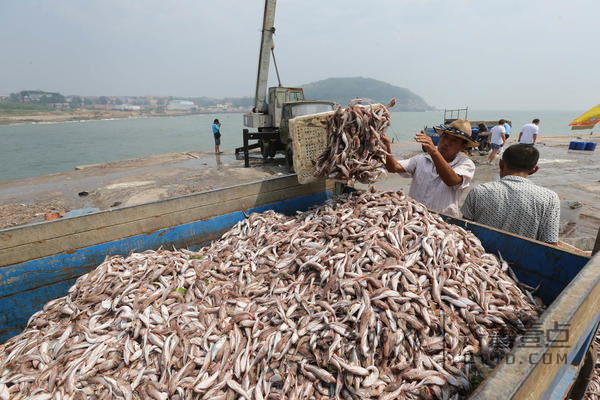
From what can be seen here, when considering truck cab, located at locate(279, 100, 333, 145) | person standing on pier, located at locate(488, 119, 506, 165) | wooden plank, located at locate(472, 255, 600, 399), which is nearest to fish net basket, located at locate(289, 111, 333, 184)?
wooden plank, located at locate(472, 255, 600, 399)

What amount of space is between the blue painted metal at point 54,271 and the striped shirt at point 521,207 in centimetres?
375

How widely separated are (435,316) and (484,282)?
2.24 feet

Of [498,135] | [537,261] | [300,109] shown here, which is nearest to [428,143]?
[537,261]

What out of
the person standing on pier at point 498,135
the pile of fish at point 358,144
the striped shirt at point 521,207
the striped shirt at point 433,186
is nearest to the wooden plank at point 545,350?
the striped shirt at point 521,207

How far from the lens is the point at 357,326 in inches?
92.4

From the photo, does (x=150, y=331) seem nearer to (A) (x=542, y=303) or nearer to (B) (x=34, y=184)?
(A) (x=542, y=303)

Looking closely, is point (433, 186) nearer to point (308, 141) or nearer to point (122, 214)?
point (308, 141)

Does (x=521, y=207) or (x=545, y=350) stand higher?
(x=521, y=207)

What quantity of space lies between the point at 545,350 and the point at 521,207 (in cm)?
221

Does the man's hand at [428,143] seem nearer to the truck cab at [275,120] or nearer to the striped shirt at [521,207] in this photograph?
the striped shirt at [521,207]

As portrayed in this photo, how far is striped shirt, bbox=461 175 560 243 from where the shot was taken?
120 inches

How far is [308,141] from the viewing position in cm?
434

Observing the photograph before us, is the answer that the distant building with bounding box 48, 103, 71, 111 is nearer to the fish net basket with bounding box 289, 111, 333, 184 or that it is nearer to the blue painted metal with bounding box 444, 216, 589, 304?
the fish net basket with bounding box 289, 111, 333, 184

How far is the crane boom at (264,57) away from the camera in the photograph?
41.8 feet
